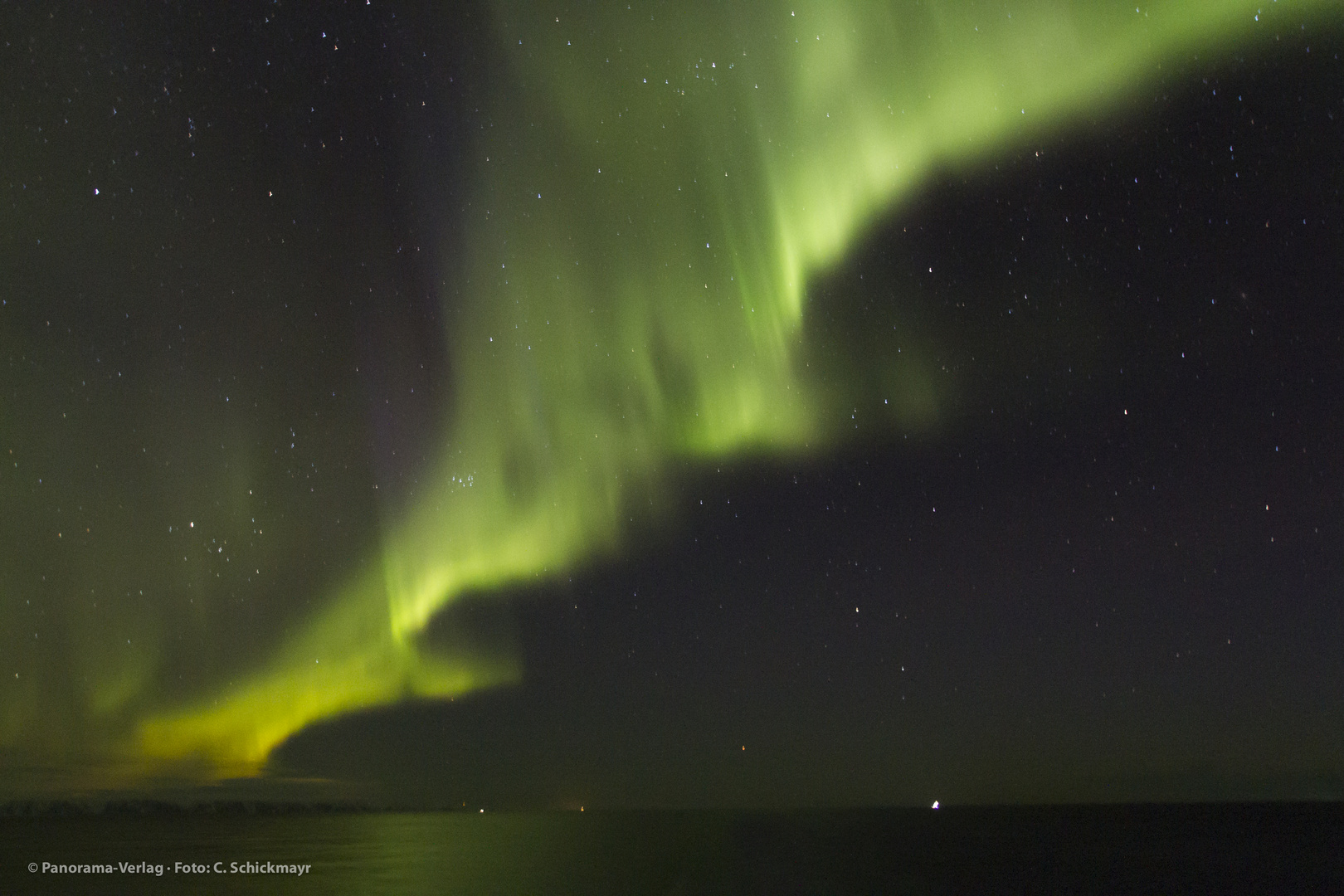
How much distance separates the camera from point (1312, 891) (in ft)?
124

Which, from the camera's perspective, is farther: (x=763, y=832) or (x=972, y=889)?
(x=763, y=832)

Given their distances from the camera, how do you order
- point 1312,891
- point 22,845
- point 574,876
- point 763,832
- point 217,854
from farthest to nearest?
point 763,832 → point 22,845 → point 217,854 → point 574,876 → point 1312,891

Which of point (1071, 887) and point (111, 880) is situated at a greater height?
point (111, 880)

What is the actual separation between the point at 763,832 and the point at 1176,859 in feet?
165

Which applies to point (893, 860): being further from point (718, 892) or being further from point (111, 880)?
point (111, 880)

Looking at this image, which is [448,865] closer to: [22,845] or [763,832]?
[763,832]

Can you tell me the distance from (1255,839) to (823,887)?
6203cm

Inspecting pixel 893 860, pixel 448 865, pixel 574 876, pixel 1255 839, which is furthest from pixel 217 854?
pixel 1255 839

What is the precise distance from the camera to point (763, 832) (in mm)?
98500

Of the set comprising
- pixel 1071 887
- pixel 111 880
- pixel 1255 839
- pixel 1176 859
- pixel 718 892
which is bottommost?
pixel 1255 839

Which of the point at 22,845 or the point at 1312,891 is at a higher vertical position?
the point at 22,845

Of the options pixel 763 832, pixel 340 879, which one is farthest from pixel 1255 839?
pixel 340 879

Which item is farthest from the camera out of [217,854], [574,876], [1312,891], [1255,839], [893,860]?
[1255,839]

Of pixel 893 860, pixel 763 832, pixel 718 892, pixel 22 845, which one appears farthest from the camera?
pixel 763 832
